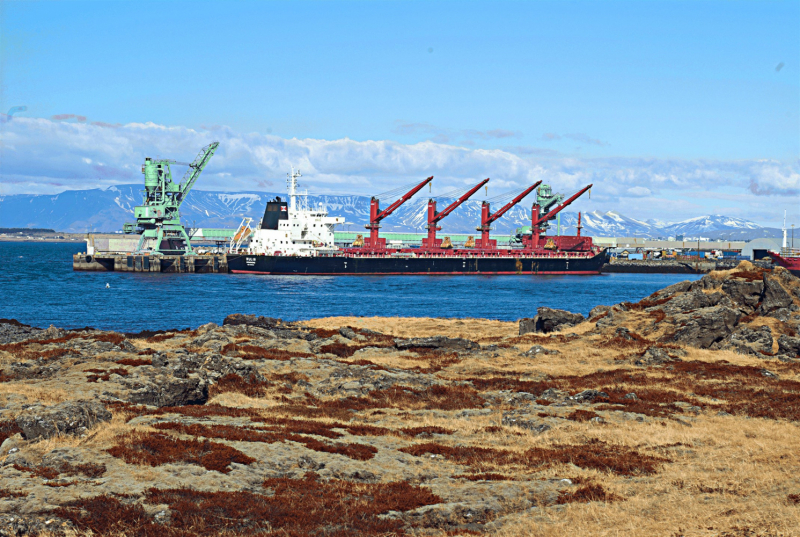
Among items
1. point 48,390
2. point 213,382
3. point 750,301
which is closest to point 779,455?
point 213,382

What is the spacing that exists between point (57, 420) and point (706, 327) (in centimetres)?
2965

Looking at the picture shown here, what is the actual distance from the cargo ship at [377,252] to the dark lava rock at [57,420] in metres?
100

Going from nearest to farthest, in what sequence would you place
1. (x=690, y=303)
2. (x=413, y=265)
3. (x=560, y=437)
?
(x=560, y=437) < (x=690, y=303) < (x=413, y=265)

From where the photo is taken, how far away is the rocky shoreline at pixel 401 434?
34.9ft

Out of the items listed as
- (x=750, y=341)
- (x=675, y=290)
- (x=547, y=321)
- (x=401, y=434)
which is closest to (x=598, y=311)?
(x=547, y=321)

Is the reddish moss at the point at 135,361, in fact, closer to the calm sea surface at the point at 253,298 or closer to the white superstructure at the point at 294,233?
the calm sea surface at the point at 253,298

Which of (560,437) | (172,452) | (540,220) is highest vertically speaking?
(540,220)

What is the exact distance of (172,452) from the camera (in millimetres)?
13000

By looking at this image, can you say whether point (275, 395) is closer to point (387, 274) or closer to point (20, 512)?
point (20, 512)

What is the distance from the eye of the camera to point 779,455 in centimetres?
1473

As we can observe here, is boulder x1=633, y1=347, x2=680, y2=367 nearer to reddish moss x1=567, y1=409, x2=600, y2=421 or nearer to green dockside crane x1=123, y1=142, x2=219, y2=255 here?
reddish moss x1=567, y1=409, x2=600, y2=421

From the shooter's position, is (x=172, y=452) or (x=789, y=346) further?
(x=789, y=346)

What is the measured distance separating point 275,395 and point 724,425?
1378cm

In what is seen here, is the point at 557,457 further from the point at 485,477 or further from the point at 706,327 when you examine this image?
the point at 706,327
